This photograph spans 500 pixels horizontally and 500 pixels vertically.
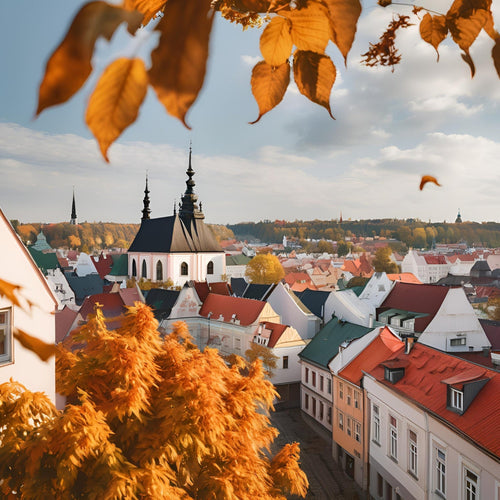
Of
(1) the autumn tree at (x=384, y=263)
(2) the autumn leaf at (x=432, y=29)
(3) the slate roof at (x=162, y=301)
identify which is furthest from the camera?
(1) the autumn tree at (x=384, y=263)

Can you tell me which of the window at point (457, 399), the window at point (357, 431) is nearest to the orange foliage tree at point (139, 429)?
the window at point (457, 399)

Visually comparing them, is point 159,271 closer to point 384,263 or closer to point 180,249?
point 180,249

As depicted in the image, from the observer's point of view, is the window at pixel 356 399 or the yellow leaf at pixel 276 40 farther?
the window at pixel 356 399

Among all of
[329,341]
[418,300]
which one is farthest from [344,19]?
[418,300]

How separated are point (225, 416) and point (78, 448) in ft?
8.52

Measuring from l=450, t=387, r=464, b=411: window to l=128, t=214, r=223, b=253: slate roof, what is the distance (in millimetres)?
42110

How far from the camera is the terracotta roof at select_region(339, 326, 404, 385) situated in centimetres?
1744

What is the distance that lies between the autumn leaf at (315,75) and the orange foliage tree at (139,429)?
5881 millimetres

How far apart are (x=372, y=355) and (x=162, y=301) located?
2061 centimetres

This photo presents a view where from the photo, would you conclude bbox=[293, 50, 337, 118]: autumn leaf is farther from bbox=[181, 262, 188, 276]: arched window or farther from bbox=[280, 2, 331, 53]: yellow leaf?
bbox=[181, 262, 188, 276]: arched window

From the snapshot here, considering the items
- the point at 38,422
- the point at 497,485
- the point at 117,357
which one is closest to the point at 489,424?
the point at 497,485

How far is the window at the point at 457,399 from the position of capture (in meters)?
11.6

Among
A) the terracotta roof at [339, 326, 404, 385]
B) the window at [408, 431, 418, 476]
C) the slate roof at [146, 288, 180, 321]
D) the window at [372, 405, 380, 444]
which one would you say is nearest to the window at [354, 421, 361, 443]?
the window at [372, 405, 380, 444]

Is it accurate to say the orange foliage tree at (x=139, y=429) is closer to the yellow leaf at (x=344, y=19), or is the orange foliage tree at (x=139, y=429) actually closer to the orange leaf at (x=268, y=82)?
the orange leaf at (x=268, y=82)
